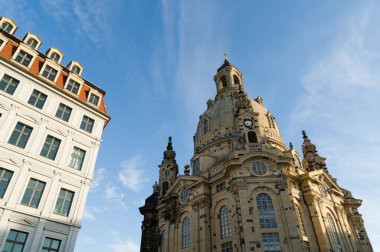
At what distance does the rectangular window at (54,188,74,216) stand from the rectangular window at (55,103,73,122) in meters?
6.36

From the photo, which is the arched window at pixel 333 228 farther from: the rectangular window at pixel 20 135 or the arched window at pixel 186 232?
the rectangular window at pixel 20 135

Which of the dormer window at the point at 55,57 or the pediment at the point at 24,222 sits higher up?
the dormer window at the point at 55,57

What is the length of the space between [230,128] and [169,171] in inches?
549

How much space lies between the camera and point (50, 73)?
23797 millimetres

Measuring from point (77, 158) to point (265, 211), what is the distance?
886 inches

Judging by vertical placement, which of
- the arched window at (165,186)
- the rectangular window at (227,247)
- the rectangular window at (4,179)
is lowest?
the rectangular window at (227,247)

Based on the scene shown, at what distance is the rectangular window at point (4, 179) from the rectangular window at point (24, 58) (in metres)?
9.40

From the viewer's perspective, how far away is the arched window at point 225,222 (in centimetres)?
3309

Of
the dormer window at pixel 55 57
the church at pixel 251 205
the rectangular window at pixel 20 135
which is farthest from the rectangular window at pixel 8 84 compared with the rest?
the church at pixel 251 205

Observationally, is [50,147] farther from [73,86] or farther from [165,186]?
[165,186]

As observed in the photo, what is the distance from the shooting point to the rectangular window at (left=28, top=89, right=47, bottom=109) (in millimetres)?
21594

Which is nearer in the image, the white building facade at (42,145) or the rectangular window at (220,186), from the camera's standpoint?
the white building facade at (42,145)

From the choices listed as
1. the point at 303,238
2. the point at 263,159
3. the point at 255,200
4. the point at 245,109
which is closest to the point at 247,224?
the point at 255,200

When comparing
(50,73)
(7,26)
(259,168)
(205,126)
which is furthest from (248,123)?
(7,26)
